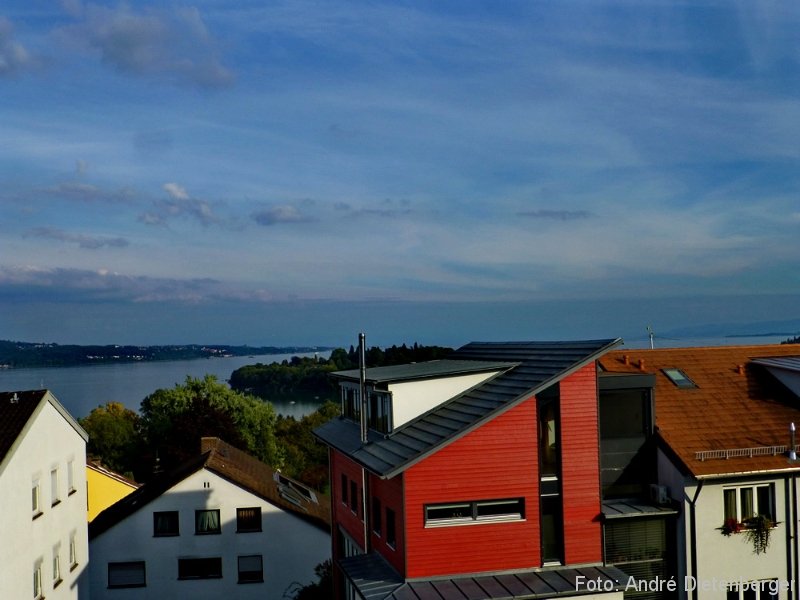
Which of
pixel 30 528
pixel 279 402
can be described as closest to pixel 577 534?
pixel 30 528

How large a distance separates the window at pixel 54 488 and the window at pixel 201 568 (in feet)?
27.5

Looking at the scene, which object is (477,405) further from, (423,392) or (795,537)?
(795,537)

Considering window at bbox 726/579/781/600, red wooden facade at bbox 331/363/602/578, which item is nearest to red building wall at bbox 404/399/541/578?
red wooden facade at bbox 331/363/602/578

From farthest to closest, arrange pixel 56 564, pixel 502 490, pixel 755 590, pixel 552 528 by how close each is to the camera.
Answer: pixel 56 564 < pixel 755 590 < pixel 552 528 < pixel 502 490

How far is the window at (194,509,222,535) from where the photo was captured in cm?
3753

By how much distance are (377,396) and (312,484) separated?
135 ft

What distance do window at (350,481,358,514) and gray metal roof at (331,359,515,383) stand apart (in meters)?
3.54

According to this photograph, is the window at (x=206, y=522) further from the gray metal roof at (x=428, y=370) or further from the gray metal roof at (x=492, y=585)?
the gray metal roof at (x=492, y=585)

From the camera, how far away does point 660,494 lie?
2266 centimetres

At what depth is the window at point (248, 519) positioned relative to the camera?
1485 inches

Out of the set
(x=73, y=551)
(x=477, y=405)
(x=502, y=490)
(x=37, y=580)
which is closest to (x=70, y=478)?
(x=73, y=551)

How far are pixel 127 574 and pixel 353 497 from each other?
49.6 ft

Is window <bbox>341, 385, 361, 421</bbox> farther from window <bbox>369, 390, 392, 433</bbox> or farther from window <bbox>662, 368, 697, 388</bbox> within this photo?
window <bbox>662, 368, 697, 388</bbox>

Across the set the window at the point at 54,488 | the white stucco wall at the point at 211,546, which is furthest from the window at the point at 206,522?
the window at the point at 54,488
